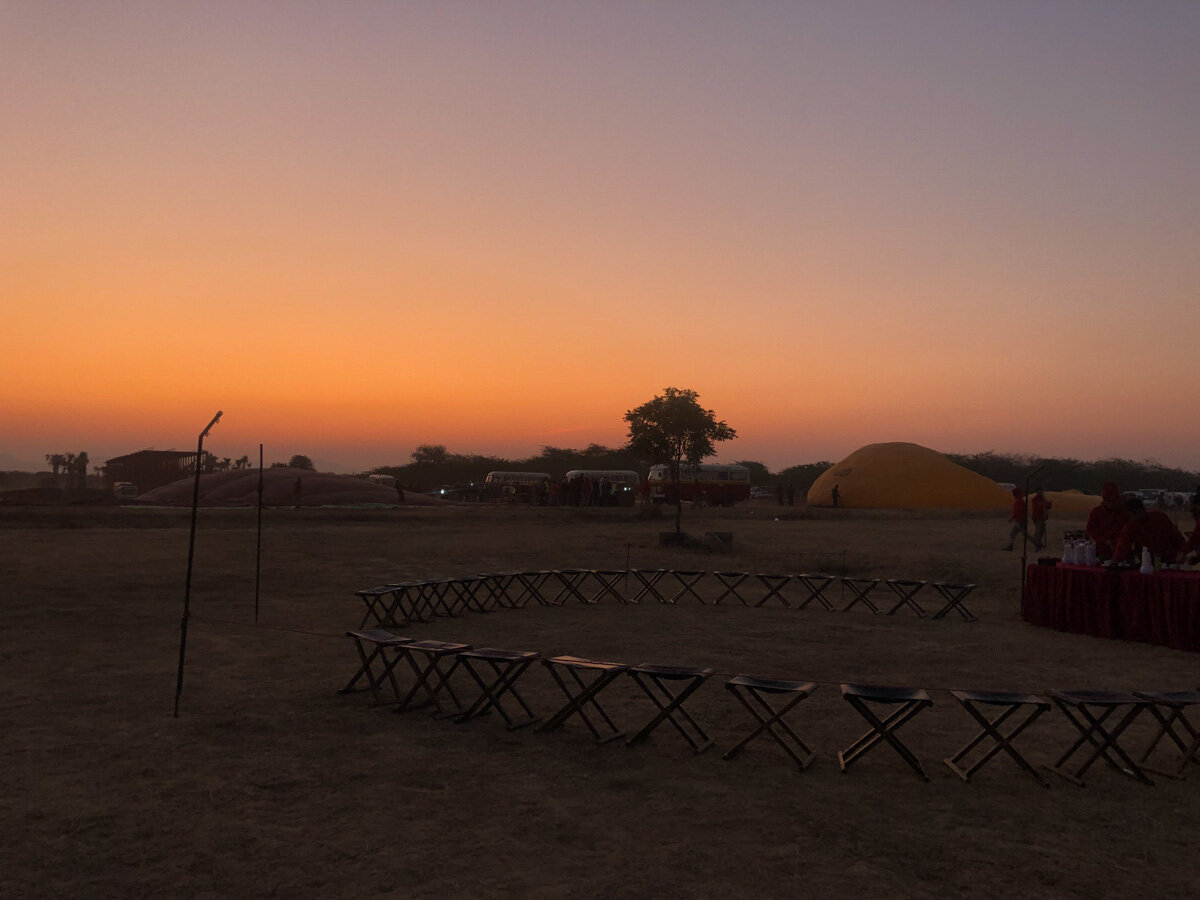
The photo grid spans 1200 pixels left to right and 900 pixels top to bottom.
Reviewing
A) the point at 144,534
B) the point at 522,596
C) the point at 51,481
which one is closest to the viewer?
the point at 522,596

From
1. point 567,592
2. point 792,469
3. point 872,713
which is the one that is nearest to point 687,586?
point 567,592

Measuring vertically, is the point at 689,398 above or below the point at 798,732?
above

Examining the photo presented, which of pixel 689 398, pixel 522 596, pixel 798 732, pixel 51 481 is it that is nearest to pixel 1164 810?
pixel 798 732

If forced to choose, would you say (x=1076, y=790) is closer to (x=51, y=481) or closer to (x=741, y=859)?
(x=741, y=859)

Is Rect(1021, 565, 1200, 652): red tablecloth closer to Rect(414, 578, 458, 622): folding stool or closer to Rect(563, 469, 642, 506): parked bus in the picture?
Rect(414, 578, 458, 622): folding stool

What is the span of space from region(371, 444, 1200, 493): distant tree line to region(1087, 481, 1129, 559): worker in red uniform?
65.0 meters

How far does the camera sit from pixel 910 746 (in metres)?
5.69

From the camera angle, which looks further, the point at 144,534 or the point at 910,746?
the point at 144,534

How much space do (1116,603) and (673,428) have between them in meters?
18.5

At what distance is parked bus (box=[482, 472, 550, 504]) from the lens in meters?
41.8

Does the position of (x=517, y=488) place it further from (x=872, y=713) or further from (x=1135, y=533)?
(x=872, y=713)

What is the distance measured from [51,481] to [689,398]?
59.2 metres

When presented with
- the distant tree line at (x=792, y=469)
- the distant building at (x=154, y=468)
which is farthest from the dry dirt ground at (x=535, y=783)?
Answer: the distant tree line at (x=792, y=469)

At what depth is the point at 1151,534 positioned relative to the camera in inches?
374
